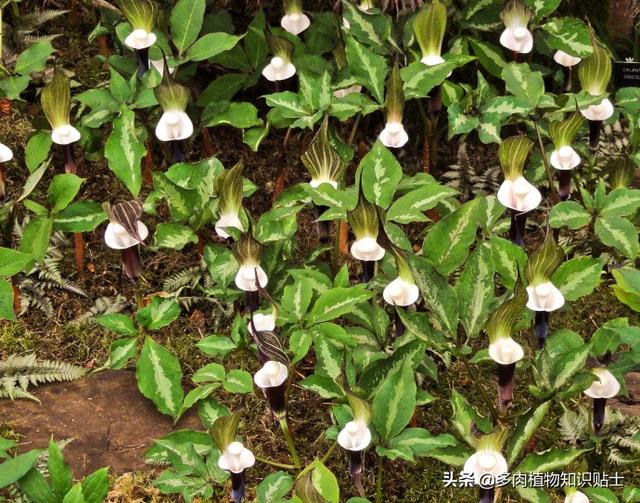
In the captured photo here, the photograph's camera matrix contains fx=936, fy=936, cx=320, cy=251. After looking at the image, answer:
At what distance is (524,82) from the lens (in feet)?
9.50

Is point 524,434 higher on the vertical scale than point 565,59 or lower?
lower

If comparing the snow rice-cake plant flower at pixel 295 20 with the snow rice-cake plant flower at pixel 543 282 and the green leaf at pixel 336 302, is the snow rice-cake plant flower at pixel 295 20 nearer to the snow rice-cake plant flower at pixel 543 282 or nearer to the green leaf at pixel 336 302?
the green leaf at pixel 336 302

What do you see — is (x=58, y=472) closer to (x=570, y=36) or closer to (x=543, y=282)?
(x=543, y=282)

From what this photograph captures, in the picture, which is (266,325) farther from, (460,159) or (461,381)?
(460,159)

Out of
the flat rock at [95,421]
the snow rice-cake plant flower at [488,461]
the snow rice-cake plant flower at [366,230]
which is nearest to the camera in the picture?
the snow rice-cake plant flower at [488,461]

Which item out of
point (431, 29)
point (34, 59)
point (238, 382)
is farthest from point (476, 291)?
point (34, 59)

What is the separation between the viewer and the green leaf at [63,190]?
2662 mm

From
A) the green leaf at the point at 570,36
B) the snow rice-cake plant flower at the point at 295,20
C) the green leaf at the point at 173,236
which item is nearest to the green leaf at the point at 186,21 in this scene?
the snow rice-cake plant flower at the point at 295,20

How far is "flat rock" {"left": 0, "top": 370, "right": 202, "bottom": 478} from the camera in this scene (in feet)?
8.60

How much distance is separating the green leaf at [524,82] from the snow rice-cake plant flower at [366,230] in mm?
798

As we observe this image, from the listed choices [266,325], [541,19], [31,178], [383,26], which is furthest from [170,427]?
[541,19]

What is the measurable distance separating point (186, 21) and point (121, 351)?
1.06m

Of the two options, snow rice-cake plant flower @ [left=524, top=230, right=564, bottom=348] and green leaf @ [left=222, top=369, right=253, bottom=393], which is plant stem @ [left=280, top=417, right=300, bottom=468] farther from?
snow rice-cake plant flower @ [left=524, top=230, right=564, bottom=348]

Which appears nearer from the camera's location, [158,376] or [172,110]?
[158,376]
